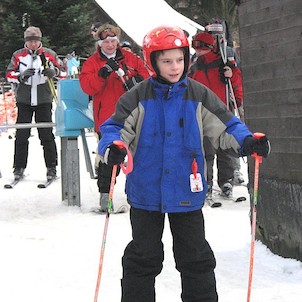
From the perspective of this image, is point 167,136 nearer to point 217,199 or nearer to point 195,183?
point 195,183

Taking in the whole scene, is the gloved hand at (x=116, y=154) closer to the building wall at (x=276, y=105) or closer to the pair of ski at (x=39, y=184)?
the building wall at (x=276, y=105)

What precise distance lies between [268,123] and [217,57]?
8.17ft

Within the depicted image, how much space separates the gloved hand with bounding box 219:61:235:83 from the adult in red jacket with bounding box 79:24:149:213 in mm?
892

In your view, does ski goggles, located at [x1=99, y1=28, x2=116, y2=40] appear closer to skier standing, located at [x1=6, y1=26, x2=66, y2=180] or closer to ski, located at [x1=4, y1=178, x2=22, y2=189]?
skier standing, located at [x1=6, y1=26, x2=66, y2=180]

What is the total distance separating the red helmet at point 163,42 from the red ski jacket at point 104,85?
2.86 m

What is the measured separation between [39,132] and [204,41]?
2.51 meters

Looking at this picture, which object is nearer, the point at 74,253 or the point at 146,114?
the point at 146,114

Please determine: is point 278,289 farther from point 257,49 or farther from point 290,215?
point 257,49

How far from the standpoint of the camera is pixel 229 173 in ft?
22.9

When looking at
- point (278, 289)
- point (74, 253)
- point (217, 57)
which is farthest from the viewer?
point (217, 57)

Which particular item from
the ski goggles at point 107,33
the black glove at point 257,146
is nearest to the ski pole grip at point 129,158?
the black glove at point 257,146

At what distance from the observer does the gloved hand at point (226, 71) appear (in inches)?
261

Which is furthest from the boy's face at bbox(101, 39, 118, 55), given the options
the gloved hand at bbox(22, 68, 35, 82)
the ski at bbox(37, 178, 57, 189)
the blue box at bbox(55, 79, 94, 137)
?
the ski at bbox(37, 178, 57, 189)

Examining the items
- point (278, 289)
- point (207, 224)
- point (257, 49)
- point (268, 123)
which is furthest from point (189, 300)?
point (207, 224)
